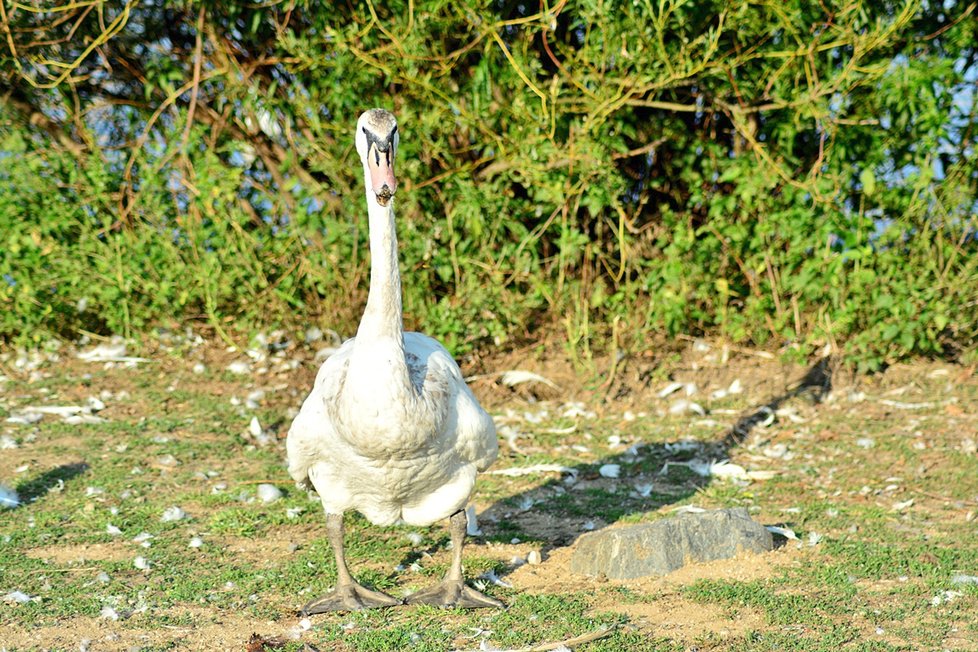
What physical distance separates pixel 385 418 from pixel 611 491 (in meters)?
2.68

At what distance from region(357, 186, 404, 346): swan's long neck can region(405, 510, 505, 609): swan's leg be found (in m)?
1.08

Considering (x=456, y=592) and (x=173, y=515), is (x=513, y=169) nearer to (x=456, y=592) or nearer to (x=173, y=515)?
(x=173, y=515)

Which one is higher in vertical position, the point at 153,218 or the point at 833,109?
the point at 833,109

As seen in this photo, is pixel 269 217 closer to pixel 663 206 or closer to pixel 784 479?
pixel 663 206

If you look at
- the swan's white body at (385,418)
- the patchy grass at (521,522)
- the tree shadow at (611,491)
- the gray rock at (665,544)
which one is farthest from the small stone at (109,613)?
the gray rock at (665,544)

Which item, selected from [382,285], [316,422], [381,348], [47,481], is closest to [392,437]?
[381,348]

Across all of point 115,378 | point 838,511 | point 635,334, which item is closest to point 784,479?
point 838,511

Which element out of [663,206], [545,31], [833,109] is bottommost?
[663,206]

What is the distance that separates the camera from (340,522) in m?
5.33

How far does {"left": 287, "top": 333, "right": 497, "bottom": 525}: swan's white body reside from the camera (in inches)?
183

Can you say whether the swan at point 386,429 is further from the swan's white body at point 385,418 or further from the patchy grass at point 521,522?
the patchy grass at point 521,522

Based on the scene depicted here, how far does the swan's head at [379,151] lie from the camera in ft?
15.3

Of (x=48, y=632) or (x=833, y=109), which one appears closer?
(x=48, y=632)

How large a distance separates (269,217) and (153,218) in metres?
0.96
